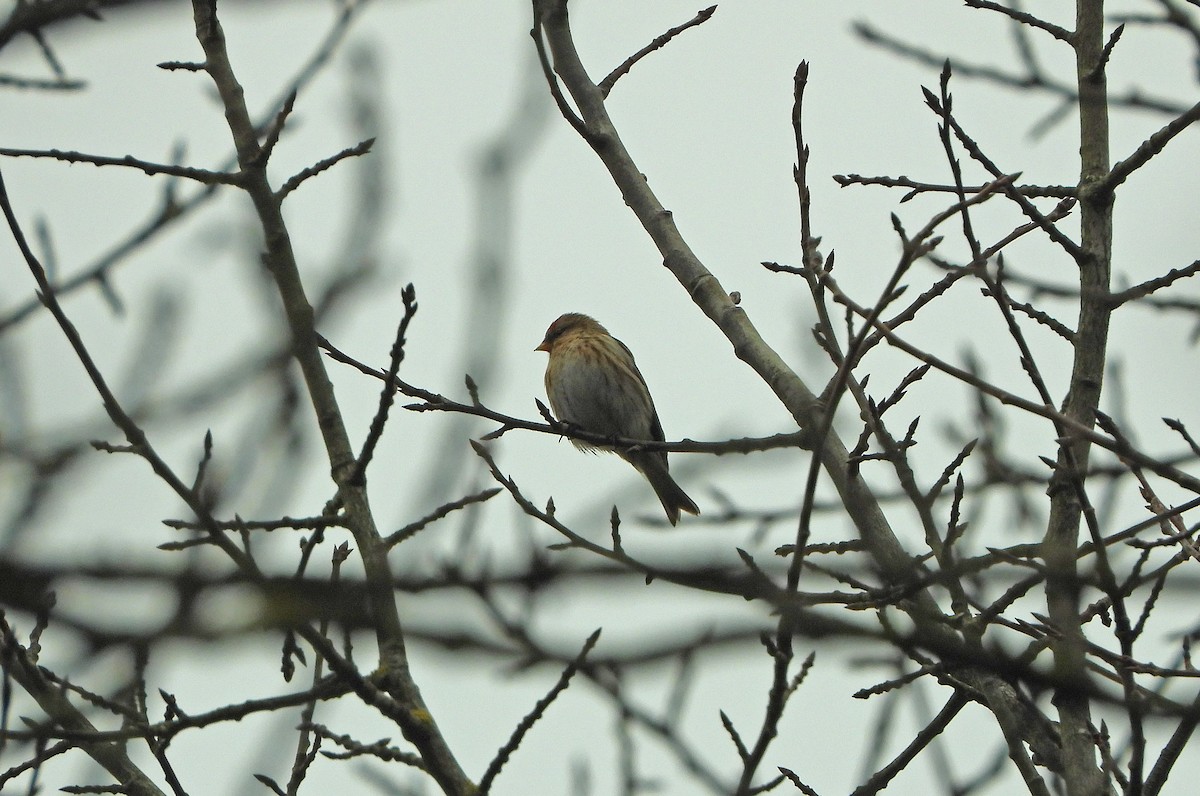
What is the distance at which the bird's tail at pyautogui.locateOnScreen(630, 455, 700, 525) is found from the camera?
9188 millimetres

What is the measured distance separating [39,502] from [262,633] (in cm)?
108

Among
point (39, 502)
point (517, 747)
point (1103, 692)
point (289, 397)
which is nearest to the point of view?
point (1103, 692)

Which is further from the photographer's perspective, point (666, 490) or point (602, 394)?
point (602, 394)

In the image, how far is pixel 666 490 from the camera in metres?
9.52

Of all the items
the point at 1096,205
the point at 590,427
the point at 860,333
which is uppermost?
the point at 590,427

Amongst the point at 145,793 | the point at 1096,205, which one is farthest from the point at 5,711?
the point at 1096,205

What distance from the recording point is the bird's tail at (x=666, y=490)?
9188 millimetres

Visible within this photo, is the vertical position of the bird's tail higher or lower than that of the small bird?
lower

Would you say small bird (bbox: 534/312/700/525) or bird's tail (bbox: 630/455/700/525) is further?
small bird (bbox: 534/312/700/525)

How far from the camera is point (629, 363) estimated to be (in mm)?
10289

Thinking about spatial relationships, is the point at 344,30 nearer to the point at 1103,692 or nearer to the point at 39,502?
the point at 39,502

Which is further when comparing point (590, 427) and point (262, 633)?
point (590, 427)

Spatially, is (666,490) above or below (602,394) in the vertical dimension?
below

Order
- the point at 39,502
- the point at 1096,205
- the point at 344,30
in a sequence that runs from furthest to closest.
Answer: the point at 1096,205, the point at 344,30, the point at 39,502
